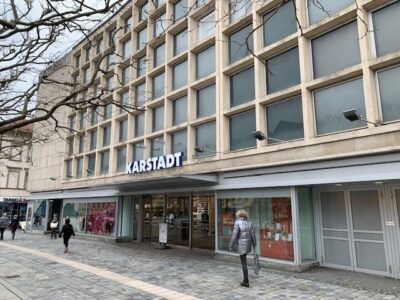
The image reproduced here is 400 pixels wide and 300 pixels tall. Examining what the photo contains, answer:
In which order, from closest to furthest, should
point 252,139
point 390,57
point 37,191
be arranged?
point 390,57
point 252,139
point 37,191

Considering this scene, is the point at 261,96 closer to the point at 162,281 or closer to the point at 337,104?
the point at 337,104

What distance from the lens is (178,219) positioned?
1723 cm

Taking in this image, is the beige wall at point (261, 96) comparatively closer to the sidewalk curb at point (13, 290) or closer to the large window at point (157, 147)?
the large window at point (157, 147)

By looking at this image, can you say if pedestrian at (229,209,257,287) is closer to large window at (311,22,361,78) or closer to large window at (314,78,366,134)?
large window at (314,78,366,134)

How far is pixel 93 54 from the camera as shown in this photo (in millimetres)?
25188

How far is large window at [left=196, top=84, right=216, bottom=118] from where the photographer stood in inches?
602

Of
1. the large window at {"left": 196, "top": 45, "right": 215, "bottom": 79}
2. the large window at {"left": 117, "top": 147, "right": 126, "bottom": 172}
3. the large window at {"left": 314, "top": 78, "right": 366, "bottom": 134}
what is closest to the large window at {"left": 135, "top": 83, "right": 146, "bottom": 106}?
the large window at {"left": 117, "top": 147, "right": 126, "bottom": 172}

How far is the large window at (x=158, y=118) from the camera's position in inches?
726

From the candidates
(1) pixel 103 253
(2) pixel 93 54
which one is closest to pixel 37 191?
(2) pixel 93 54

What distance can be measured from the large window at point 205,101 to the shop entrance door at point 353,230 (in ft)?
20.7

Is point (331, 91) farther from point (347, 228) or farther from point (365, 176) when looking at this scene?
point (347, 228)

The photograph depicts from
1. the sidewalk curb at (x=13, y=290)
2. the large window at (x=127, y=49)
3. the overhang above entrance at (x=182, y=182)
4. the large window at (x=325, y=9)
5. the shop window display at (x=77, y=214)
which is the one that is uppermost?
the large window at (x=127, y=49)

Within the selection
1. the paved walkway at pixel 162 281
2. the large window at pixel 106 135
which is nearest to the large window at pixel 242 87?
the paved walkway at pixel 162 281

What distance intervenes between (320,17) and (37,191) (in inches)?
1094
